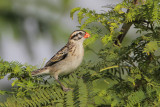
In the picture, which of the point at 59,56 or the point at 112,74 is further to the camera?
the point at 59,56

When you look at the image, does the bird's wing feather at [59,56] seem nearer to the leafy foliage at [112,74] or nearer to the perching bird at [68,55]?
the perching bird at [68,55]

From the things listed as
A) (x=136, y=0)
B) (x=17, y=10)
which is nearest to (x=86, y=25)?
(x=136, y=0)

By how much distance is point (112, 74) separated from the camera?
1970mm

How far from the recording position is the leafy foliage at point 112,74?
1.64m

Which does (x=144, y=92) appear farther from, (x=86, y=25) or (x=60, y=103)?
(x=86, y=25)

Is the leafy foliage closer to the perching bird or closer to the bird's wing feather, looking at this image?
the perching bird

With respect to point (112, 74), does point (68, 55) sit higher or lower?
higher

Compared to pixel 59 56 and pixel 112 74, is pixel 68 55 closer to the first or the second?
pixel 59 56

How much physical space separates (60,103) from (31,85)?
274 mm

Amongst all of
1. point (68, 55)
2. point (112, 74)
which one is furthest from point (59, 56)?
point (112, 74)

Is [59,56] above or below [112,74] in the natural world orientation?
above

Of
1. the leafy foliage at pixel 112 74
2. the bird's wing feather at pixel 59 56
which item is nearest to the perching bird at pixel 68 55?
the bird's wing feather at pixel 59 56

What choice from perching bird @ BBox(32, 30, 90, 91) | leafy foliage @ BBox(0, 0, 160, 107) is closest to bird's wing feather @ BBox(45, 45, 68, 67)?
perching bird @ BBox(32, 30, 90, 91)

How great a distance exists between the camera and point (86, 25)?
2.04 m
